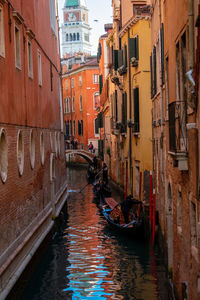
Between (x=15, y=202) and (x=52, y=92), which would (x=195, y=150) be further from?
(x=52, y=92)

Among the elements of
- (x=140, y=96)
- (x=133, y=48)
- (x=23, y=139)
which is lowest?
(x=23, y=139)

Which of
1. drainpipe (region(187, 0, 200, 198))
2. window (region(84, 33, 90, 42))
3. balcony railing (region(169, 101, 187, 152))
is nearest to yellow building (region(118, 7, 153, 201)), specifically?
balcony railing (region(169, 101, 187, 152))

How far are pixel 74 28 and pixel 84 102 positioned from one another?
238 ft

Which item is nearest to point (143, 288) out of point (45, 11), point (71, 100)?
point (45, 11)

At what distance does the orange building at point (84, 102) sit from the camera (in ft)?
167

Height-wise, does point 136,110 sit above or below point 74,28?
below

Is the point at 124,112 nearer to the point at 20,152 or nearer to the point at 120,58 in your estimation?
the point at 120,58

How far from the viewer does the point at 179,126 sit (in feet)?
23.6

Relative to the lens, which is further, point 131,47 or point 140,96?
point 131,47

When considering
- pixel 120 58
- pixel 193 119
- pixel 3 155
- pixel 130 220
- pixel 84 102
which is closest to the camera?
pixel 193 119

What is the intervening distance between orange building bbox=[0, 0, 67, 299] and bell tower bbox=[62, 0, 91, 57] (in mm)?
104262

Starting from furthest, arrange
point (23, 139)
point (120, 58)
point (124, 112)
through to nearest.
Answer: point (124, 112), point (120, 58), point (23, 139)

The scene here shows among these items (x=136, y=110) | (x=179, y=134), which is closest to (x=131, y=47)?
(x=136, y=110)

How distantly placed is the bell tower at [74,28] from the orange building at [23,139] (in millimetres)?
104262
